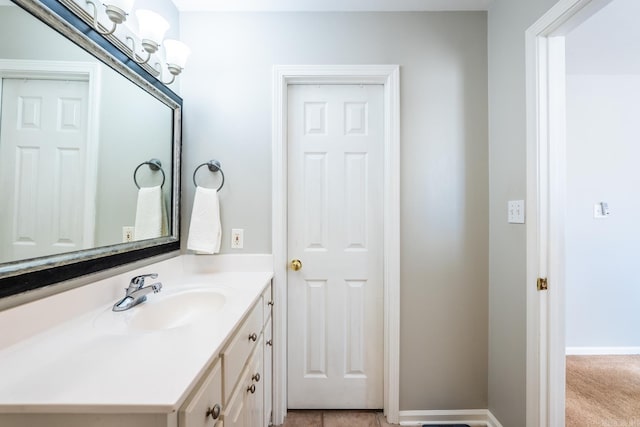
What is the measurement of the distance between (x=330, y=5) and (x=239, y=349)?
6.10ft

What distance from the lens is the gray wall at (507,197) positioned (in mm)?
1364

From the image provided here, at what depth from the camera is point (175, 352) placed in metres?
0.70

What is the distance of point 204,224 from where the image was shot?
1570 millimetres

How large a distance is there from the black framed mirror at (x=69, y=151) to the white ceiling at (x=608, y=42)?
2535 mm

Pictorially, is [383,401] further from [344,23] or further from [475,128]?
[344,23]

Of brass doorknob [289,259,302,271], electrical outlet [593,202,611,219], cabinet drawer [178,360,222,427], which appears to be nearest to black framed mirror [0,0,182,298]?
cabinet drawer [178,360,222,427]

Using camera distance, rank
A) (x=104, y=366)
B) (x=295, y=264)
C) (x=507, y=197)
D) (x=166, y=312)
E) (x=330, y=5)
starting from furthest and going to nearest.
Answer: (x=295, y=264) → (x=330, y=5) → (x=507, y=197) → (x=166, y=312) → (x=104, y=366)

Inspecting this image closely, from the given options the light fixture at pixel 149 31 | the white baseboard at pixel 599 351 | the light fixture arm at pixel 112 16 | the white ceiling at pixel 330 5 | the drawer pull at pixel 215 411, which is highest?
the white ceiling at pixel 330 5

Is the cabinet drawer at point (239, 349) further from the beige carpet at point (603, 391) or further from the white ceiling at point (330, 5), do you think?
the beige carpet at point (603, 391)

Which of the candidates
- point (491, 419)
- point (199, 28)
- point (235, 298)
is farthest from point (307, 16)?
point (491, 419)

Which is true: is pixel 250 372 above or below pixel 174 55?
below

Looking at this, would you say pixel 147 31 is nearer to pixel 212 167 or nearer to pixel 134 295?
pixel 212 167

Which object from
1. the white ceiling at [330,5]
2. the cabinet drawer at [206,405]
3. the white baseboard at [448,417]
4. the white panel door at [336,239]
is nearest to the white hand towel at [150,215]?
the white panel door at [336,239]

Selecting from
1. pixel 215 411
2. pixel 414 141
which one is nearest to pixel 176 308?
pixel 215 411
